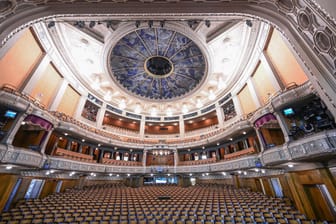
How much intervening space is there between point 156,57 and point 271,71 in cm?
1092

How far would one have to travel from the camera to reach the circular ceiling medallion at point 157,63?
13578mm

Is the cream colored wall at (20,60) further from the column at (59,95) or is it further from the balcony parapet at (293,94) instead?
the balcony parapet at (293,94)

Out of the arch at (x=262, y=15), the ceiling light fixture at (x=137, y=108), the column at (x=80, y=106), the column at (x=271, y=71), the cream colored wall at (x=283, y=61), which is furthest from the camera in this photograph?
the ceiling light fixture at (x=137, y=108)

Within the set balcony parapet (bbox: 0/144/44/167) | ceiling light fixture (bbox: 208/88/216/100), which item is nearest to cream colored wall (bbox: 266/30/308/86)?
ceiling light fixture (bbox: 208/88/216/100)

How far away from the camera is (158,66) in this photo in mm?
17250

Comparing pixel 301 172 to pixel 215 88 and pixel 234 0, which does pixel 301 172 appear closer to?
pixel 234 0

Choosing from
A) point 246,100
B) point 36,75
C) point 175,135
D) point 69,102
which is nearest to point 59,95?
point 69,102

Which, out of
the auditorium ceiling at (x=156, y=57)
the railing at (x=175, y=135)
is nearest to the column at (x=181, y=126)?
the railing at (x=175, y=135)

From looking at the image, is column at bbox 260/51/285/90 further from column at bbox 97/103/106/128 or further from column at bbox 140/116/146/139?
column at bbox 97/103/106/128

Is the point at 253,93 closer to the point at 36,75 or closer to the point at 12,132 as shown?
the point at 12,132

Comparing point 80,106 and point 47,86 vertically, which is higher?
point 80,106

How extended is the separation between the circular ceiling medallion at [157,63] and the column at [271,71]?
5.65 meters

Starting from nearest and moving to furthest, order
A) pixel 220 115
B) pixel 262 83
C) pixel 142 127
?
pixel 262 83 → pixel 220 115 → pixel 142 127

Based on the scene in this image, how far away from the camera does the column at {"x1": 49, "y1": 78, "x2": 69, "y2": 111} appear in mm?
12948
